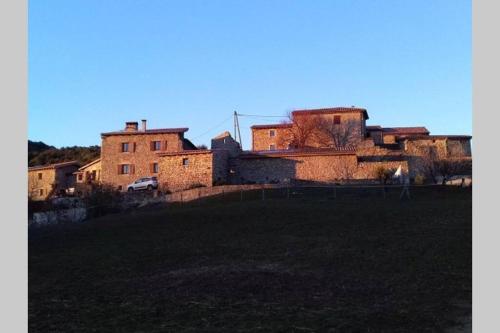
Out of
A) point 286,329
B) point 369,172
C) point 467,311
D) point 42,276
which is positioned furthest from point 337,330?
point 369,172

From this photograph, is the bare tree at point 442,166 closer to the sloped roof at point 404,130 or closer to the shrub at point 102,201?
the sloped roof at point 404,130

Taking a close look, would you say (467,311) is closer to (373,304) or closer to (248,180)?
(373,304)

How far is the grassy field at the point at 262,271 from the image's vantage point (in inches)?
445

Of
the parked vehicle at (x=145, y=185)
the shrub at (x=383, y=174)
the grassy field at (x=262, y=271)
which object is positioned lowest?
the grassy field at (x=262, y=271)

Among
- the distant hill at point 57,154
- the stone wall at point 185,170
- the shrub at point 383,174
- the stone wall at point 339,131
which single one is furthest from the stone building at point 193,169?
the distant hill at point 57,154

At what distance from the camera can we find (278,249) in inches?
796

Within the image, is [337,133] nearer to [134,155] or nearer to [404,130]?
[404,130]

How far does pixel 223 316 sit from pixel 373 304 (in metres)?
3.58

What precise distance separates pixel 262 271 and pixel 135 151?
4212 centimetres

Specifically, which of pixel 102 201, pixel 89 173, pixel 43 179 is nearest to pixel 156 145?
pixel 89 173

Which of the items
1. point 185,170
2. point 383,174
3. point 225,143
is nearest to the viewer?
point 383,174

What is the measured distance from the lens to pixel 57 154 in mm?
83688

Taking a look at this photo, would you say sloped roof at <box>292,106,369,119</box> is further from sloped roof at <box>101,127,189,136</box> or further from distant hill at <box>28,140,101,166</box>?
distant hill at <box>28,140,101,166</box>

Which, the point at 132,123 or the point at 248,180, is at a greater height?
the point at 132,123
